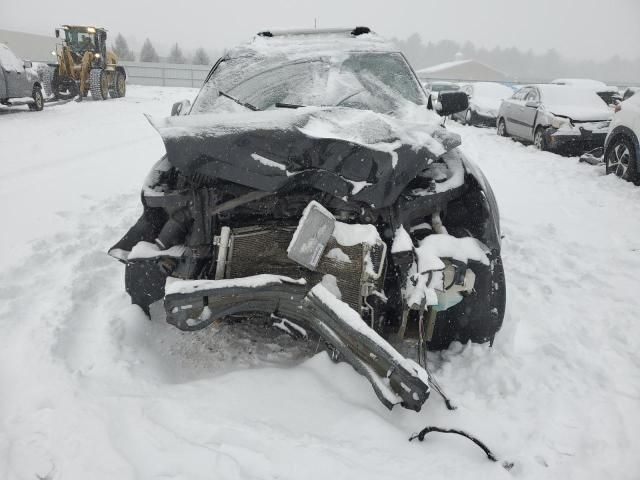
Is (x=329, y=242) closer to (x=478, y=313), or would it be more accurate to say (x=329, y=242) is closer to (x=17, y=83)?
(x=478, y=313)

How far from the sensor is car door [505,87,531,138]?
10.9 meters

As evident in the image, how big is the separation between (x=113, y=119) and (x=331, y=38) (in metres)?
9.68

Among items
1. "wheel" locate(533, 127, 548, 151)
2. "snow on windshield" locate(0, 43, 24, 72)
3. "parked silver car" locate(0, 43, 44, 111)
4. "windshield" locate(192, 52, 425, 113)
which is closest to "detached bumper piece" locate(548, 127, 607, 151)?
"wheel" locate(533, 127, 548, 151)

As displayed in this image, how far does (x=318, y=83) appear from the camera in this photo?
3275mm

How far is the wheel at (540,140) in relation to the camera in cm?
985

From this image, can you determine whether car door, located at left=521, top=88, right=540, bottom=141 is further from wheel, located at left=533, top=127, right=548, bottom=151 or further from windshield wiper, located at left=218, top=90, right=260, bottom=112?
windshield wiper, located at left=218, top=90, right=260, bottom=112

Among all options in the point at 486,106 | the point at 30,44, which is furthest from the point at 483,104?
the point at 30,44

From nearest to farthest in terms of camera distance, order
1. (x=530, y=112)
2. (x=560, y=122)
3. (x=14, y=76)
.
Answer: (x=560, y=122)
(x=530, y=112)
(x=14, y=76)

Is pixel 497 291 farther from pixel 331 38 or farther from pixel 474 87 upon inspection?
pixel 474 87

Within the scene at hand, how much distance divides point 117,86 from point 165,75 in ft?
43.9

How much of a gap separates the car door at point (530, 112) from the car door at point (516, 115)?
0.08 m

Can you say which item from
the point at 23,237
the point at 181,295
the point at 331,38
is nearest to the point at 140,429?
the point at 181,295

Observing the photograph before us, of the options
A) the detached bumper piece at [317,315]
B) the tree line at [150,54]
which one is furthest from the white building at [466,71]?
the detached bumper piece at [317,315]

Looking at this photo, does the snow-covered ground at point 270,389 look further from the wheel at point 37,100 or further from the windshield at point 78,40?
the windshield at point 78,40
